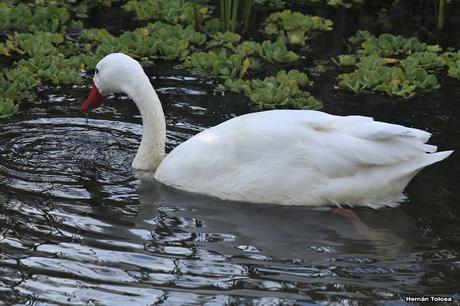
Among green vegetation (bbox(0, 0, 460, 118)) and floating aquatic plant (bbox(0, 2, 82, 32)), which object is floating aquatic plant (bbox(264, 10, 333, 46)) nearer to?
green vegetation (bbox(0, 0, 460, 118))

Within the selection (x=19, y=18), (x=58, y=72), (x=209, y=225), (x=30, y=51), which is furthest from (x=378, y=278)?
(x=19, y=18)

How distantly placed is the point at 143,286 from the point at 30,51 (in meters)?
5.04

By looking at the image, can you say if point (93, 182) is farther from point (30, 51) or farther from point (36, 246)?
point (30, 51)

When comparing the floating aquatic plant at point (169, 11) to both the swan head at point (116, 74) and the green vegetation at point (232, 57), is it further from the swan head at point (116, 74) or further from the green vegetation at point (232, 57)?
the swan head at point (116, 74)

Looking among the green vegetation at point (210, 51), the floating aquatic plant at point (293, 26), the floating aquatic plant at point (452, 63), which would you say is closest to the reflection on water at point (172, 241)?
the green vegetation at point (210, 51)

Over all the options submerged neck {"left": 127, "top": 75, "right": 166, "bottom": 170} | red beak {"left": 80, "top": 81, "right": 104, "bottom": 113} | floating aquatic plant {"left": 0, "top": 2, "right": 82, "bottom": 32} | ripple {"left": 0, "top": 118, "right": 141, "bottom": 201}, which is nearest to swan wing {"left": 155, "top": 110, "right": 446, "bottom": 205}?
submerged neck {"left": 127, "top": 75, "right": 166, "bottom": 170}

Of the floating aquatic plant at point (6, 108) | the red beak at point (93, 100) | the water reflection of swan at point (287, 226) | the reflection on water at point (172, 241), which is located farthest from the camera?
the floating aquatic plant at point (6, 108)

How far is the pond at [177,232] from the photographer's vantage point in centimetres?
577

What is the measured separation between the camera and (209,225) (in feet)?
22.3

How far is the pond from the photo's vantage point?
5769mm

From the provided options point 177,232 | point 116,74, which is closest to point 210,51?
point 116,74

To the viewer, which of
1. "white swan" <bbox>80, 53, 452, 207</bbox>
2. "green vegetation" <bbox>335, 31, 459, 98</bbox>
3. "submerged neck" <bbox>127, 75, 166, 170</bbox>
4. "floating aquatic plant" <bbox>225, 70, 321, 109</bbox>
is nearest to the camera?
"white swan" <bbox>80, 53, 452, 207</bbox>

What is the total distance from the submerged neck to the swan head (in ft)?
0.23

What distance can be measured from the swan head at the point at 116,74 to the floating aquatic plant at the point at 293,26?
343cm
